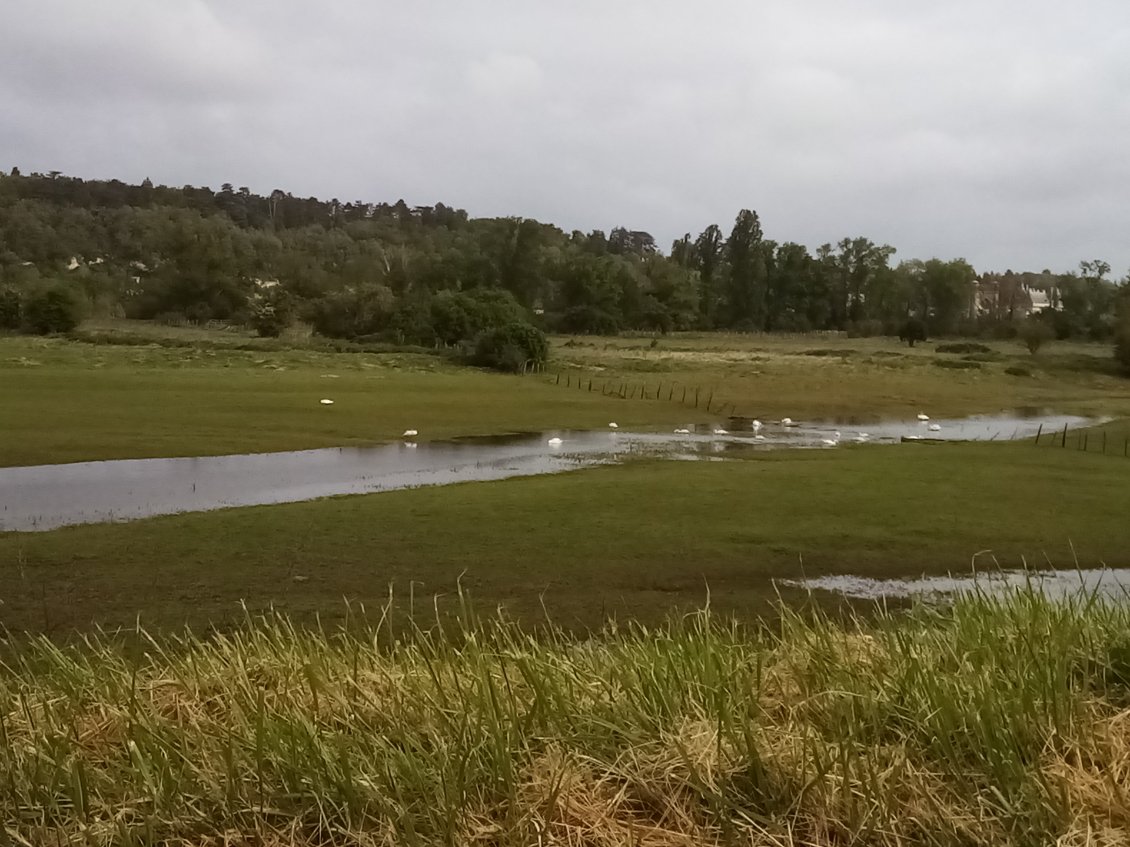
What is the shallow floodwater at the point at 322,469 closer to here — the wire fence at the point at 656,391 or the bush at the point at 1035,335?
the wire fence at the point at 656,391

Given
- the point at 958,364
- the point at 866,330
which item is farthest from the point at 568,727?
the point at 866,330

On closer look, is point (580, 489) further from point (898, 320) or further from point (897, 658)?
point (898, 320)

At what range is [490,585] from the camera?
1385 centimetres

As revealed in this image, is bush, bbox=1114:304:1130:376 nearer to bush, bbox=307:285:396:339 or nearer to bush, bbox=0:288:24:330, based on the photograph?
bush, bbox=307:285:396:339

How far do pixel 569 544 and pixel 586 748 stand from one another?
517 inches

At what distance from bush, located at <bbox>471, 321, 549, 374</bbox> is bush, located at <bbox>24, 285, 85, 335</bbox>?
3075 cm

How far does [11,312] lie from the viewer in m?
71.8

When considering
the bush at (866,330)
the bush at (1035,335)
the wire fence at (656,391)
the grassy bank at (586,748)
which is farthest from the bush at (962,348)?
the grassy bank at (586,748)

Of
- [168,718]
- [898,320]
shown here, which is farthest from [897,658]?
[898,320]

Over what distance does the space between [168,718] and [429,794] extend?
4.41ft

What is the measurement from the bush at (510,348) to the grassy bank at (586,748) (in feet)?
184

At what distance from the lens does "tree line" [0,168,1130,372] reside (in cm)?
8156

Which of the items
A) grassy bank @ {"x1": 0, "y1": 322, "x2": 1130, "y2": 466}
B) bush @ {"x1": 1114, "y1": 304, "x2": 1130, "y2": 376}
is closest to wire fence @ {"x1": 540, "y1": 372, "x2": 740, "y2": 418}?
grassy bank @ {"x1": 0, "y1": 322, "x2": 1130, "y2": 466}

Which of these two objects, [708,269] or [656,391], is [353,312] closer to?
[656,391]
